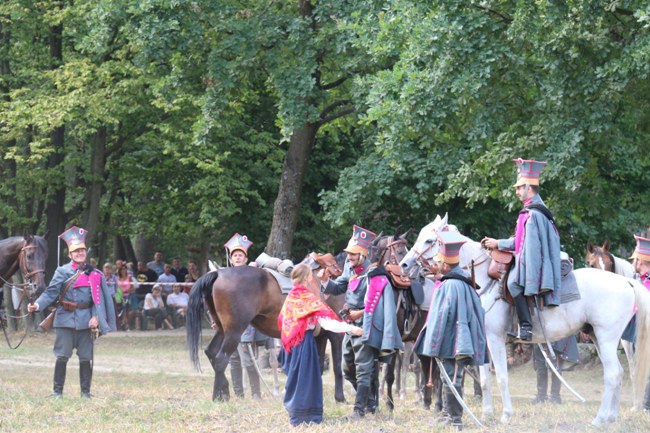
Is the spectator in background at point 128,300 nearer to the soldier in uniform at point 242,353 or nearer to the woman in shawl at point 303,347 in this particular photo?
the soldier in uniform at point 242,353

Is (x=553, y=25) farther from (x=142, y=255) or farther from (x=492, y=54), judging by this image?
(x=142, y=255)

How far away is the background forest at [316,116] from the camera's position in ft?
60.5

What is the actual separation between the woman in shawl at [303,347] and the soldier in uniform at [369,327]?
0.43m

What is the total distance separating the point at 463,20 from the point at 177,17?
7907 mm

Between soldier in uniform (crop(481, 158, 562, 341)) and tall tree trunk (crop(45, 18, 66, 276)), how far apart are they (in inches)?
752

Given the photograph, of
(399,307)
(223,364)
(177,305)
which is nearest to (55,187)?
(177,305)

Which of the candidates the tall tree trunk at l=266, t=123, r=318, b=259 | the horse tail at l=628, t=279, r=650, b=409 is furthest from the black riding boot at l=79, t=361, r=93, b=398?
the tall tree trunk at l=266, t=123, r=318, b=259

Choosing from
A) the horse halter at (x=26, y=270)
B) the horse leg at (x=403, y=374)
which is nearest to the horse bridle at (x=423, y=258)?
the horse leg at (x=403, y=374)

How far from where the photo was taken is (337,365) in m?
14.0

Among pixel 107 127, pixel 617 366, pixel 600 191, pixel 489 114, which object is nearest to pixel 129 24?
pixel 107 127

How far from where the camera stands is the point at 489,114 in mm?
19375

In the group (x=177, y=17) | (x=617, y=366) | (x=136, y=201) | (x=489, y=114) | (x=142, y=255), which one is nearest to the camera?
(x=617, y=366)

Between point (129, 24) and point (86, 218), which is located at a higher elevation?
point (129, 24)

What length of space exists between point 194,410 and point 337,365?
2100mm
